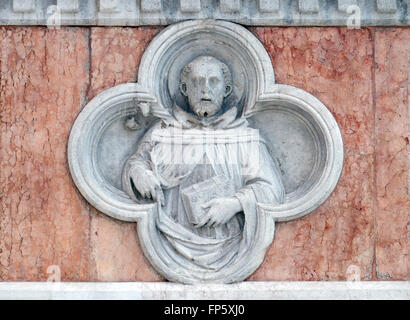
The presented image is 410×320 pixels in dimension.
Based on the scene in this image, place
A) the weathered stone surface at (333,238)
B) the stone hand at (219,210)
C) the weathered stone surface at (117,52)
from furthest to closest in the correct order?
the weathered stone surface at (117,52)
the weathered stone surface at (333,238)
the stone hand at (219,210)

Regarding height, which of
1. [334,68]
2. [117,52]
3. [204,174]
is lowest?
[204,174]

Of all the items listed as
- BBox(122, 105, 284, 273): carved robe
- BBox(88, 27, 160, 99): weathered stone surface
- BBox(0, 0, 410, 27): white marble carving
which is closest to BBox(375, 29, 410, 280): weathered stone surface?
BBox(0, 0, 410, 27): white marble carving

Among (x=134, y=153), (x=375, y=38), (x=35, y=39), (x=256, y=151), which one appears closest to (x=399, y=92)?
(x=375, y=38)

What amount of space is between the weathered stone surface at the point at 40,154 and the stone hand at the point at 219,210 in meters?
0.96

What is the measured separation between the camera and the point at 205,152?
12273 mm

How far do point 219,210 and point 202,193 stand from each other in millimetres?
201

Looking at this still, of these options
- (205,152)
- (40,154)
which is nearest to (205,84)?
(205,152)

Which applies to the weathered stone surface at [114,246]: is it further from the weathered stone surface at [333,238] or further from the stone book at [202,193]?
the weathered stone surface at [333,238]

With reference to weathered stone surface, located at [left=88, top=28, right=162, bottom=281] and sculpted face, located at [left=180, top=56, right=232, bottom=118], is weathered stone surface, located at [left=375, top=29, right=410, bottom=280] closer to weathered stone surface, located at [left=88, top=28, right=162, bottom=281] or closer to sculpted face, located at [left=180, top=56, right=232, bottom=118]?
sculpted face, located at [left=180, top=56, right=232, bottom=118]

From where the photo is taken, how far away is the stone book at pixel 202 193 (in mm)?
12117

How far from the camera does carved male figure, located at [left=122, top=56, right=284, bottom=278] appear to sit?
39.8 feet

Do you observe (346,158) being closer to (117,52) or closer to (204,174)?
(204,174)

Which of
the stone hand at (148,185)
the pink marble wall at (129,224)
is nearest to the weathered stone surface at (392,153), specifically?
the pink marble wall at (129,224)

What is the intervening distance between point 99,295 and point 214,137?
1.56m
